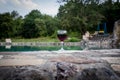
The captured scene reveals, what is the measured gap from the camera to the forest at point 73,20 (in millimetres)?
15766

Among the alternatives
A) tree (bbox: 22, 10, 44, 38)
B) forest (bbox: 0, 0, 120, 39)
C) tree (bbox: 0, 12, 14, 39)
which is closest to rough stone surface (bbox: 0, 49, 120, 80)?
forest (bbox: 0, 0, 120, 39)

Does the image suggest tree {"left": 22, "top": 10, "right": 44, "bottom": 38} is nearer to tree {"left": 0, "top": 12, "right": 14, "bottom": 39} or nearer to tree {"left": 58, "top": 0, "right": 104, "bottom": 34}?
tree {"left": 0, "top": 12, "right": 14, "bottom": 39}

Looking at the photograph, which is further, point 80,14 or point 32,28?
point 32,28

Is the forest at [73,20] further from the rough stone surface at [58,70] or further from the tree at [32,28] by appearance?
the rough stone surface at [58,70]

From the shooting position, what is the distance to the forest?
51.7 feet

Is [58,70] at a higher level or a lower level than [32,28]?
lower

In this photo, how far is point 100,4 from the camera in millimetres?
17297

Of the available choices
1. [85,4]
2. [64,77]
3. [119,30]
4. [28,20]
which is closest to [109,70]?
[64,77]

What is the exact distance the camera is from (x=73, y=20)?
15.6 metres

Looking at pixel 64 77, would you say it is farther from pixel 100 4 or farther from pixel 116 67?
pixel 100 4

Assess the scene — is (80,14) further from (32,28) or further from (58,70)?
(58,70)

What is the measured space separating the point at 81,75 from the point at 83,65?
0.28 feet

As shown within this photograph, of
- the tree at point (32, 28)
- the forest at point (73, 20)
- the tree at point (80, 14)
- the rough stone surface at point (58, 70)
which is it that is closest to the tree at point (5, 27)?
the forest at point (73, 20)

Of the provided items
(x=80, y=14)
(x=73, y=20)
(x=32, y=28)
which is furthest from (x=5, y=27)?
(x=80, y=14)
